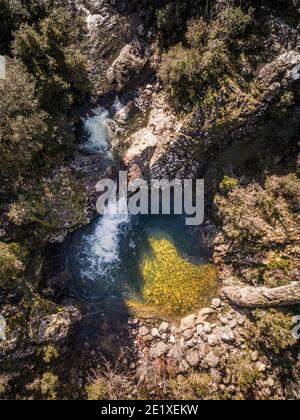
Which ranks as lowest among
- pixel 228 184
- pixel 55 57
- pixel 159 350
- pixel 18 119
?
pixel 159 350

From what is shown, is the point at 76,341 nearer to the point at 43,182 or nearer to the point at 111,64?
the point at 43,182

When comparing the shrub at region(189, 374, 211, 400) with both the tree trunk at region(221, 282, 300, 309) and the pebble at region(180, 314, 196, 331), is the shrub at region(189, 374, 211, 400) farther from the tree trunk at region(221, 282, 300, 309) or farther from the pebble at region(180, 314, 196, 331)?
the tree trunk at region(221, 282, 300, 309)

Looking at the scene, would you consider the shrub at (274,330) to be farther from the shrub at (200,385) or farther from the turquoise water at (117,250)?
the turquoise water at (117,250)

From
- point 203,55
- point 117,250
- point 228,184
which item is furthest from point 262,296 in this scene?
point 203,55

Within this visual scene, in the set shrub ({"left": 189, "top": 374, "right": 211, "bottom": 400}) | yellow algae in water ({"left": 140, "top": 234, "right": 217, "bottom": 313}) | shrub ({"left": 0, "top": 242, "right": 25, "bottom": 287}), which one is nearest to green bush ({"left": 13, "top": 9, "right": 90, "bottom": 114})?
shrub ({"left": 0, "top": 242, "right": 25, "bottom": 287})

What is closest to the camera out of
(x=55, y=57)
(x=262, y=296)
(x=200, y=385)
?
(x=55, y=57)

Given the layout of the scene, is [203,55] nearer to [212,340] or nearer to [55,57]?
[55,57]

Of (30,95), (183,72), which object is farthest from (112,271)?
(183,72)
